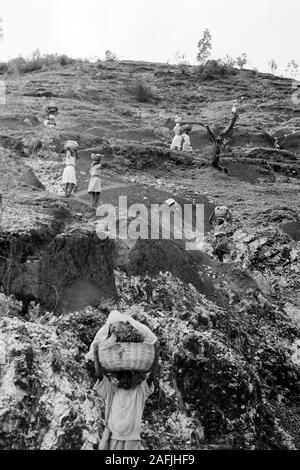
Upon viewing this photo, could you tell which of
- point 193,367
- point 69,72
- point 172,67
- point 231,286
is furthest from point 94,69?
point 193,367

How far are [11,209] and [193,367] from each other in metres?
3.94

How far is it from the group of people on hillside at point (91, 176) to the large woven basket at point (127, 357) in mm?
6619

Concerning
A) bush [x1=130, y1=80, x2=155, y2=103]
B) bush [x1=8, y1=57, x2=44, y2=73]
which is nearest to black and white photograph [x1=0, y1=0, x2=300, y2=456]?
bush [x1=130, y1=80, x2=155, y2=103]

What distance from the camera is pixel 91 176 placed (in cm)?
1237

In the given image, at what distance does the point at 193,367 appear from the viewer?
7.86 metres

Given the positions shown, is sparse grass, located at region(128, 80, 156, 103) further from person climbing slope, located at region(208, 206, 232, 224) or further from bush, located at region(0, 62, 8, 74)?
person climbing slope, located at region(208, 206, 232, 224)

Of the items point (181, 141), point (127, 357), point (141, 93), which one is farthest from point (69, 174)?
point (141, 93)

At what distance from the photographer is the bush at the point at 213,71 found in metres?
43.8

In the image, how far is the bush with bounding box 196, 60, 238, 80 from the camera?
43844mm

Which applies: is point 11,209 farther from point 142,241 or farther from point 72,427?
point 72,427

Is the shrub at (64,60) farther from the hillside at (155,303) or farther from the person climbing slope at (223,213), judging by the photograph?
the person climbing slope at (223,213)

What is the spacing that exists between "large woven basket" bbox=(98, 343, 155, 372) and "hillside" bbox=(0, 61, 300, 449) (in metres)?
1.19

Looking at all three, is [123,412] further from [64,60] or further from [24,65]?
[64,60]

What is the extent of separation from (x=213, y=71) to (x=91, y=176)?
34.8 m
